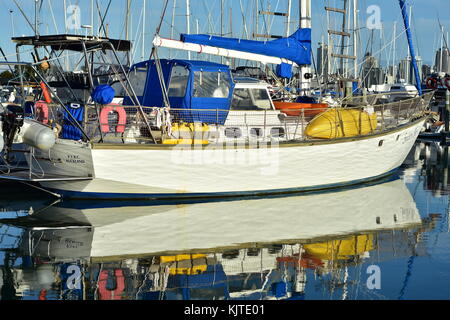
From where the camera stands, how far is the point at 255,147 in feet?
49.9

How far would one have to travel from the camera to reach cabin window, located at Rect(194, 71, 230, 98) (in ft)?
52.4

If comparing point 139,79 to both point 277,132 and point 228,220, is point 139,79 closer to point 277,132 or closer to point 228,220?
point 277,132

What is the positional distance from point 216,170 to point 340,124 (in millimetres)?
3848

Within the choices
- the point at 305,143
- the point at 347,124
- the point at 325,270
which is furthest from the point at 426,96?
the point at 325,270

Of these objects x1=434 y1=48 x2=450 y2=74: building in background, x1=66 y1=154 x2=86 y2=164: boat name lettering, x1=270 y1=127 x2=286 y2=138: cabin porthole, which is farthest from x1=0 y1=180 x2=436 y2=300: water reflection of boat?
x1=434 y1=48 x2=450 y2=74: building in background

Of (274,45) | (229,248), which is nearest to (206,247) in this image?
(229,248)

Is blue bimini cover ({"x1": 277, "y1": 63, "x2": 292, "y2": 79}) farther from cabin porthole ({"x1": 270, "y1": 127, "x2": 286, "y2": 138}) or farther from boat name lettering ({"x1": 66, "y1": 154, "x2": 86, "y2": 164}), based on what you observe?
boat name lettering ({"x1": 66, "y1": 154, "x2": 86, "y2": 164})

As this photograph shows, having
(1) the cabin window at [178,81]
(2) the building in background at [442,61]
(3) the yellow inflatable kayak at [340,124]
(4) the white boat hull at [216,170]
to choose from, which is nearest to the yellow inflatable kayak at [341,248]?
(4) the white boat hull at [216,170]

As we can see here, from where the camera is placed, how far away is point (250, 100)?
55.5ft

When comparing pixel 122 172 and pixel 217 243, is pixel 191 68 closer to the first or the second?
pixel 122 172

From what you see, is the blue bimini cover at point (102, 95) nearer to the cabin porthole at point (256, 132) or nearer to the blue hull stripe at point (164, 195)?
the blue hull stripe at point (164, 195)

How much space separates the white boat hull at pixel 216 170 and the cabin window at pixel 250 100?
6.41ft

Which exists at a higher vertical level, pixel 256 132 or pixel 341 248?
pixel 256 132

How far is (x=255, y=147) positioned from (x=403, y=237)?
15.5ft
